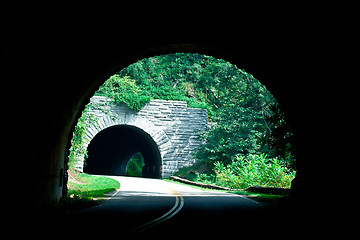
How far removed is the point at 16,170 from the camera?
8.44 m

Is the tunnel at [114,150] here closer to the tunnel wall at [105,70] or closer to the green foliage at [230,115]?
the green foliage at [230,115]

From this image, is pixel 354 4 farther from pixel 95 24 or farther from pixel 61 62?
pixel 61 62

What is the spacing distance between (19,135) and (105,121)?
22.5 metres

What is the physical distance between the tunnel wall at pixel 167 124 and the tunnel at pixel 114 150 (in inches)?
157

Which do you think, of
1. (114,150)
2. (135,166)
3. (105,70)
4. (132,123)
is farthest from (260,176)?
(135,166)

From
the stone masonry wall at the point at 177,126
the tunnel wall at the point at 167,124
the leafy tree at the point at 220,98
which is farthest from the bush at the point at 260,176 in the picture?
the tunnel wall at the point at 167,124

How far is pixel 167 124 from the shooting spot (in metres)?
32.0

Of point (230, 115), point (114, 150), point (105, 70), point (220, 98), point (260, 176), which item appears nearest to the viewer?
point (105, 70)

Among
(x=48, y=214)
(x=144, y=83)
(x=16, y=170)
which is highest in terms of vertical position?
(x=144, y=83)

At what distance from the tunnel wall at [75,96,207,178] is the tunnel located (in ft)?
13.1

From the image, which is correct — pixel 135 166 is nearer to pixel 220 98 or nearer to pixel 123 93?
pixel 220 98

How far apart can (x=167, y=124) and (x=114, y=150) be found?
14768 millimetres

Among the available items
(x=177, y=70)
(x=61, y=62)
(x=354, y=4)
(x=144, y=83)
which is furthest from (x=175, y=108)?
(x=354, y=4)

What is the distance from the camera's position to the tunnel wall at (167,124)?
102 ft
